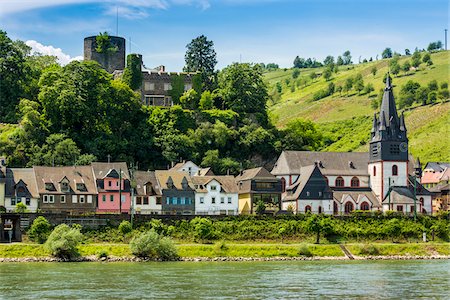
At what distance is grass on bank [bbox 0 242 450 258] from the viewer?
7992 cm

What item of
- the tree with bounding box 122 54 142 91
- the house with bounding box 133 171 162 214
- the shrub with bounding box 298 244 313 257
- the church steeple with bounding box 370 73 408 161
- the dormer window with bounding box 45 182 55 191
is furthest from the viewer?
the tree with bounding box 122 54 142 91

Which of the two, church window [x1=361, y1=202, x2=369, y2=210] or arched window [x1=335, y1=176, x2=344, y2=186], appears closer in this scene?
church window [x1=361, y1=202, x2=369, y2=210]

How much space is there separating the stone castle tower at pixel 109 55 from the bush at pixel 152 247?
5898cm

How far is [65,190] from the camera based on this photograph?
95.6 m

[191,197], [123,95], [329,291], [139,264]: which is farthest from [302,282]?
[123,95]

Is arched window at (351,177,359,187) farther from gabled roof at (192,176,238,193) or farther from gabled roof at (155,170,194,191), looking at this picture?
gabled roof at (155,170,194,191)

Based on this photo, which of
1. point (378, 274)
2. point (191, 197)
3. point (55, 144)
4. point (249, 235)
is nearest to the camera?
point (378, 274)

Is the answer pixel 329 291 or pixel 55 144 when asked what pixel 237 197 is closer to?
pixel 55 144

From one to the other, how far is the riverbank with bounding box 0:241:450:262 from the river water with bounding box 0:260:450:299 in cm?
398

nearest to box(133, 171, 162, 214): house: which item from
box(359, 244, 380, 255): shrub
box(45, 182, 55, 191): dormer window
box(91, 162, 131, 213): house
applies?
box(91, 162, 131, 213): house

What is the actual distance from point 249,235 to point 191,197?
46.2 ft

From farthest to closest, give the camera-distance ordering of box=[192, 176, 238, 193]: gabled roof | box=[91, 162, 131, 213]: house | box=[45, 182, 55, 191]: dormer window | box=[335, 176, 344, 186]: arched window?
box=[335, 176, 344, 186]: arched window
box=[192, 176, 238, 193]: gabled roof
box=[91, 162, 131, 213]: house
box=[45, 182, 55, 191]: dormer window

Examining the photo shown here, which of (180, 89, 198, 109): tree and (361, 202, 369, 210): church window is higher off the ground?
(180, 89, 198, 109): tree

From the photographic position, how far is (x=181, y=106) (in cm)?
12638
